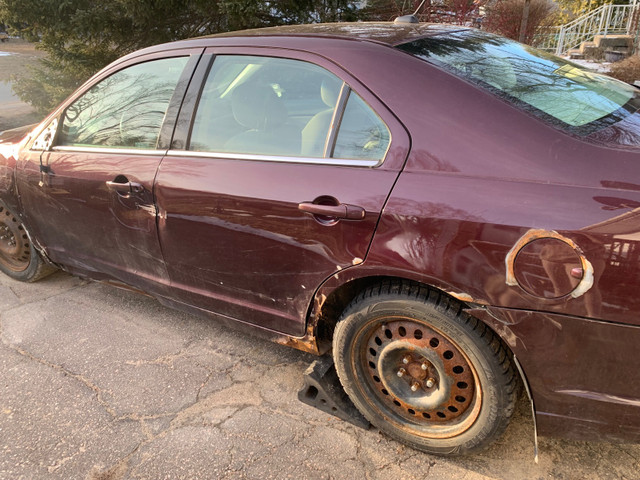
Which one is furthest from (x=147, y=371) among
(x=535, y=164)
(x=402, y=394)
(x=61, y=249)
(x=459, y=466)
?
(x=535, y=164)

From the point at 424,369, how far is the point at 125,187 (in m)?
1.70

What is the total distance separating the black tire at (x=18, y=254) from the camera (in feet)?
11.7

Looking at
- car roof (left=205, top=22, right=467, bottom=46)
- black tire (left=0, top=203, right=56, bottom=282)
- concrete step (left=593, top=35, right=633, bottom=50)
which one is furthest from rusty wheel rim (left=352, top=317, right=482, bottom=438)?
concrete step (left=593, top=35, right=633, bottom=50)

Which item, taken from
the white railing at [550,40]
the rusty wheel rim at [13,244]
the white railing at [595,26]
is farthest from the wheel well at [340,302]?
the white railing at [595,26]

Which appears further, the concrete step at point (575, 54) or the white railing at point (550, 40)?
the white railing at point (550, 40)

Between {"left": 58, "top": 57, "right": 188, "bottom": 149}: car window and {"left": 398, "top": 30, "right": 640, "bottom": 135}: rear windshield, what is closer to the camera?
{"left": 398, "top": 30, "right": 640, "bottom": 135}: rear windshield

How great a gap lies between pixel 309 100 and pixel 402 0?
596cm

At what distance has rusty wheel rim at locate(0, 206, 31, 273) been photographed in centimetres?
355

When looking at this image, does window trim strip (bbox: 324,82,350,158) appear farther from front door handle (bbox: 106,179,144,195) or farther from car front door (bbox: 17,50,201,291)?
front door handle (bbox: 106,179,144,195)

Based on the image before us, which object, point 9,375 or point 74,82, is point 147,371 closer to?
point 9,375

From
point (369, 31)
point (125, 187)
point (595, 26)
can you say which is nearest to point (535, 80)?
point (369, 31)

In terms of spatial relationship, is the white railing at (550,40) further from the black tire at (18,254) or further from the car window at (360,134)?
the black tire at (18,254)

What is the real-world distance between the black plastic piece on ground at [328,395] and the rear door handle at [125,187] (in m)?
1.24

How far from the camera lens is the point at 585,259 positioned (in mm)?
1513
